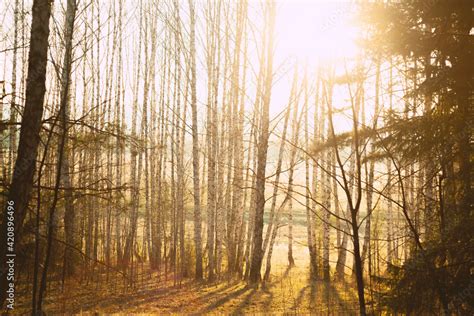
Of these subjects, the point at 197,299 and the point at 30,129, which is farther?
the point at 197,299

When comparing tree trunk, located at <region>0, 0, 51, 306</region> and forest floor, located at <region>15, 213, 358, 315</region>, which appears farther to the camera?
forest floor, located at <region>15, 213, 358, 315</region>

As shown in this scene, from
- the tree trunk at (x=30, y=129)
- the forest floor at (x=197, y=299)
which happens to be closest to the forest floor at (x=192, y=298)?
the forest floor at (x=197, y=299)

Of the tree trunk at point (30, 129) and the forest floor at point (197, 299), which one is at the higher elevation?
the tree trunk at point (30, 129)

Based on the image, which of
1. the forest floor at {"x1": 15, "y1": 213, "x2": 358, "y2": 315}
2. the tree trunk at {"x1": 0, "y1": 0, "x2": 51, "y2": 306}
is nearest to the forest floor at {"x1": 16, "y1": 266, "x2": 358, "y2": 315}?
the forest floor at {"x1": 15, "y1": 213, "x2": 358, "y2": 315}

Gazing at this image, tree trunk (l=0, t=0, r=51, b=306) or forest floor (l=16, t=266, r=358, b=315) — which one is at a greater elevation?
tree trunk (l=0, t=0, r=51, b=306)

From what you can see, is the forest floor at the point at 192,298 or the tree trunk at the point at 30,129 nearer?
the tree trunk at the point at 30,129

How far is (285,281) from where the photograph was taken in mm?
9875

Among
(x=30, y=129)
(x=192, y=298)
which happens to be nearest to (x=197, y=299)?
(x=192, y=298)

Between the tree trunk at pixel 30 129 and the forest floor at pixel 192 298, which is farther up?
the tree trunk at pixel 30 129

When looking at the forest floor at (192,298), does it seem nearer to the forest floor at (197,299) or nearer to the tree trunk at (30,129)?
the forest floor at (197,299)

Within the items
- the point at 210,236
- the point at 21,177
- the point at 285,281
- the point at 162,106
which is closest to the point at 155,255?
the point at 210,236

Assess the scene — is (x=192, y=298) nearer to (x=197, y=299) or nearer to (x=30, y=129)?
(x=197, y=299)

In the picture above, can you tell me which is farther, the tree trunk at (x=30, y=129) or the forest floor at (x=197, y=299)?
the forest floor at (x=197, y=299)

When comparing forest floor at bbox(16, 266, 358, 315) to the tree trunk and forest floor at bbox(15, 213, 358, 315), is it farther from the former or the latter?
the tree trunk
